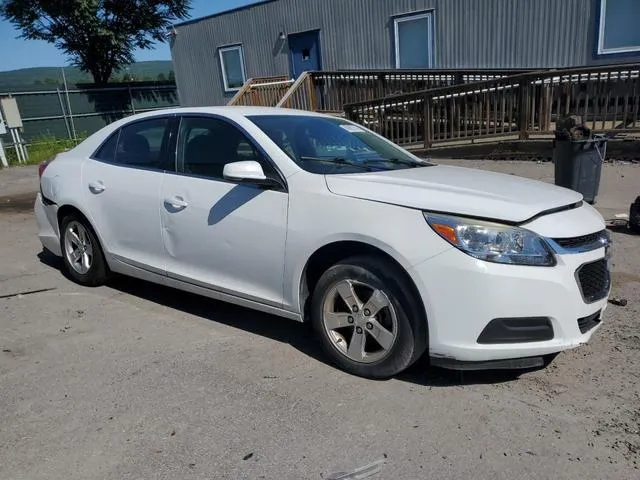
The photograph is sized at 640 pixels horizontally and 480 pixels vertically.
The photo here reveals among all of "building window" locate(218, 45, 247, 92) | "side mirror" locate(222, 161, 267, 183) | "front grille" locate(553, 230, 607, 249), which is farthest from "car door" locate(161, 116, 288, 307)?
"building window" locate(218, 45, 247, 92)

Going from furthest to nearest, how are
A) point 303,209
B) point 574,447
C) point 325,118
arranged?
point 325,118, point 303,209, point 574,447

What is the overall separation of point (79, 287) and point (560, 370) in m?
4.16

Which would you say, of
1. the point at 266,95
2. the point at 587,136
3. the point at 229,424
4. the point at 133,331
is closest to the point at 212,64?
the point at 266,95

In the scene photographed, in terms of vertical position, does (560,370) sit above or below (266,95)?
below

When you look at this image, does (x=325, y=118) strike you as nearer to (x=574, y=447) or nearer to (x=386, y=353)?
(x=386, y=353)

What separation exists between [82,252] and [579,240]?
413 centimetres

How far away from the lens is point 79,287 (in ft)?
16.8

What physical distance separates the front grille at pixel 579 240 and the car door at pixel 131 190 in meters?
2.75

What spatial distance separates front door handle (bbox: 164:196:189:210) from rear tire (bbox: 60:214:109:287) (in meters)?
1.17

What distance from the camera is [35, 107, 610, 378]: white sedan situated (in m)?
2.82

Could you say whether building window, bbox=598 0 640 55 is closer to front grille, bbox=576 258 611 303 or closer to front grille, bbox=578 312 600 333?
front grille, bbox=576 258 611 303

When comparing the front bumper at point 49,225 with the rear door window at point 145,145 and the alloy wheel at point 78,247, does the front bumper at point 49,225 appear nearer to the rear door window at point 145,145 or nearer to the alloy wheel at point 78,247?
the alloy wheel at point 78,247

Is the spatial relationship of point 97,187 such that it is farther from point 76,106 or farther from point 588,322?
point 76,106

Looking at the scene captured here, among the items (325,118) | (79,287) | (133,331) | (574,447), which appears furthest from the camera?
(79,287)
